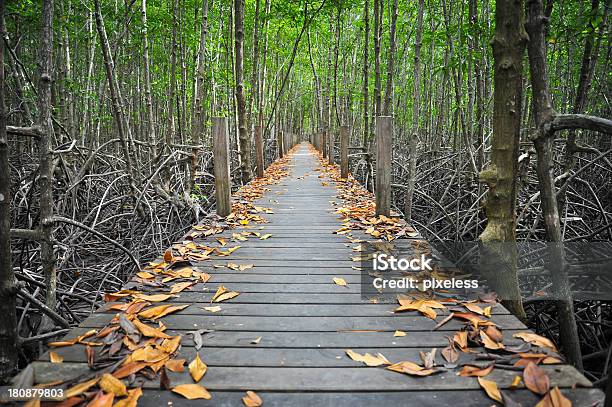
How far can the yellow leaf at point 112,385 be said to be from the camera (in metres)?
1.28

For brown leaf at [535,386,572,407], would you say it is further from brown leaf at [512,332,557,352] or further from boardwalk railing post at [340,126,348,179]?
boardwalk railing post at [340,126,348,179]

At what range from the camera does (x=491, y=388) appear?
131 cm

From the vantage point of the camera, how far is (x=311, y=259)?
9.49 ft

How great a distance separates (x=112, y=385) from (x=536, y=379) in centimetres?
145

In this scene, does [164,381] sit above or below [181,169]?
below

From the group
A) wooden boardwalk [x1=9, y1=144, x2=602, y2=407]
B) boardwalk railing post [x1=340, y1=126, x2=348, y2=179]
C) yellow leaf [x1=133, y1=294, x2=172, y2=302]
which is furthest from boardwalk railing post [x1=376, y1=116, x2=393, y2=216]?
boardwalk railing post [x1=340, y1=126, x2=348, y2=179]

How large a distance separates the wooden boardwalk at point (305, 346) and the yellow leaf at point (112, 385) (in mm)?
78

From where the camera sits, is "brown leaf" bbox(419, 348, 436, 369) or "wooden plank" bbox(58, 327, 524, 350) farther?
"wooden plank" bbox(58, 327, 524, 350)

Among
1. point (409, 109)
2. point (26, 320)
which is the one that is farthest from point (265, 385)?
point (409, 109)

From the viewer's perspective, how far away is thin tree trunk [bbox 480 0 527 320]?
6.61 ft

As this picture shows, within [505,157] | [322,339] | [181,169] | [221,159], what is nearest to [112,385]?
[322,339]

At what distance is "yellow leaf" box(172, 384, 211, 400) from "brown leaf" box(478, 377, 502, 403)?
3.07 ft

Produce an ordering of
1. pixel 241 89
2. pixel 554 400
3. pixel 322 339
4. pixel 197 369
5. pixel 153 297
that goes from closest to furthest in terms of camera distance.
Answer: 1. pixel 554 400
2. pixel 197 369
3. pixel 322 339
4. pixel 153 297
5. pixel 241 89

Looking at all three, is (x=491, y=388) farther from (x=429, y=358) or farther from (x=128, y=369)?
(x=128, y=369)
